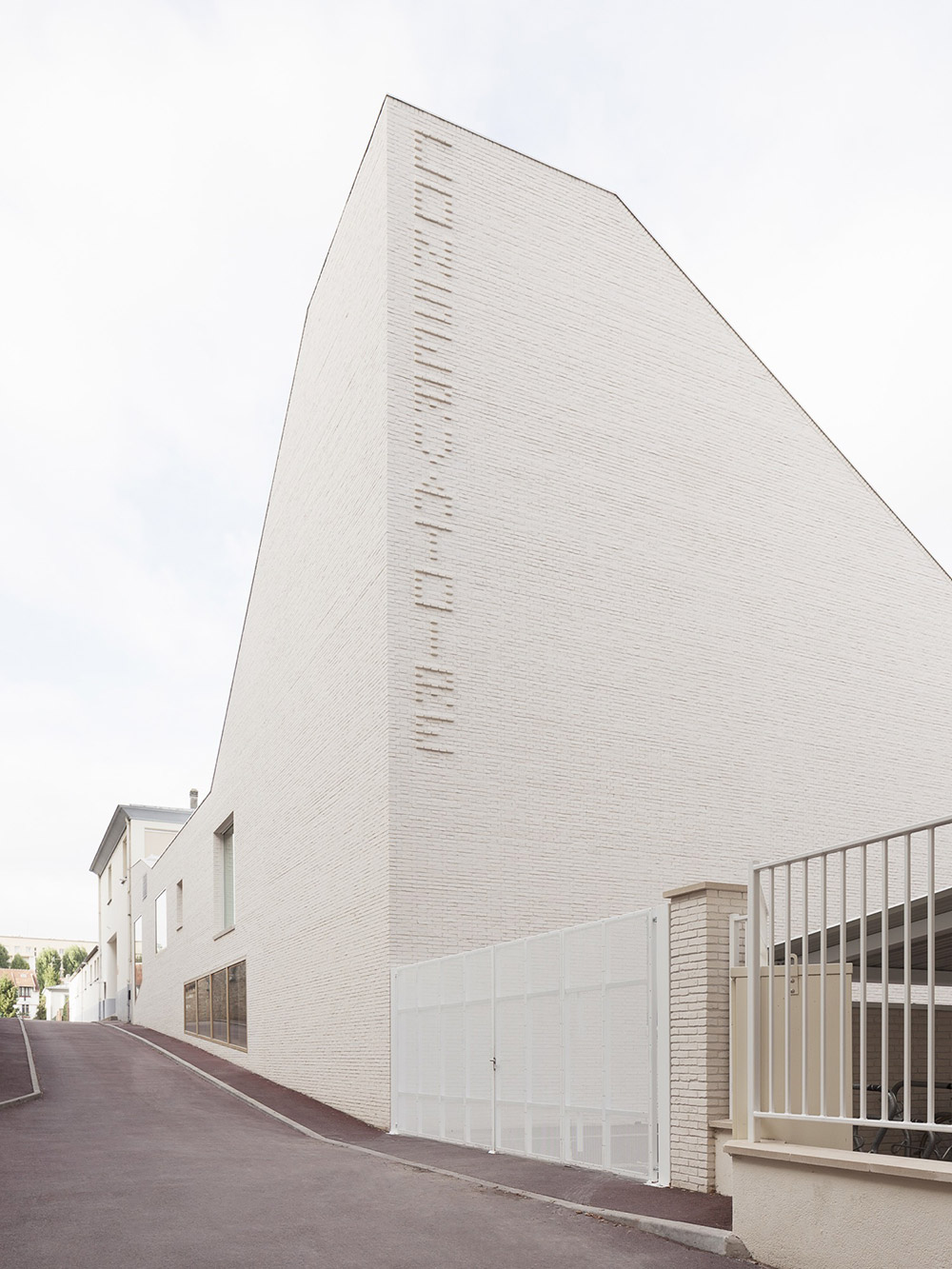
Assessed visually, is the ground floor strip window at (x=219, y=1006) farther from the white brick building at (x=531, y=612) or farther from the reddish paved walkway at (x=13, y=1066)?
the reddish paved walkway at (x=13, y=1066)

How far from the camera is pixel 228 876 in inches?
1257

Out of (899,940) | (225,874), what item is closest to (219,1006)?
(225,874)

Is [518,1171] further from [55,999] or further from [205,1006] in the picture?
[55,999]

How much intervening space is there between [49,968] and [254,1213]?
112 m

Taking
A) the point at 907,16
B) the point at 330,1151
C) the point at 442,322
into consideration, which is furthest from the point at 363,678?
the point at 907,16

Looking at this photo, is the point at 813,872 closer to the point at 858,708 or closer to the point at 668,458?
the point at 858,708

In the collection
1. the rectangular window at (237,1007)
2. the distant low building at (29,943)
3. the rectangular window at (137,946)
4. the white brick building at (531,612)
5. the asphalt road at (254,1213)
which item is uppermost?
the white brick building at (531,612)

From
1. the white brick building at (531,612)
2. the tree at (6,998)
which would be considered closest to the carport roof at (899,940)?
the white brick building at (531,612)

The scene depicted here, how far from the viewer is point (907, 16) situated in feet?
48.1

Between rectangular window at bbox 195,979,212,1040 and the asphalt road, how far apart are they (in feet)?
48.4

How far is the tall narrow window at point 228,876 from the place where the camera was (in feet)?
103

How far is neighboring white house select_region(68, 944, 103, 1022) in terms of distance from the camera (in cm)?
6294

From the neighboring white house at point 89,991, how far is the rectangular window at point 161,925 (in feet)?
61.7

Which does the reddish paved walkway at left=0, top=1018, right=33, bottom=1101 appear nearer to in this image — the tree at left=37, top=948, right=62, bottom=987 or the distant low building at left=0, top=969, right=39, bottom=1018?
the tree at left=37, top=948, right=62, bottom=987
